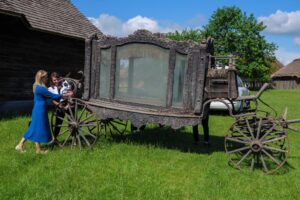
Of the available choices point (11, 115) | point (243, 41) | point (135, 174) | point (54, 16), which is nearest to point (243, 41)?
point (243, 41)

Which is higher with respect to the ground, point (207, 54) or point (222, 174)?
point (207, 54)

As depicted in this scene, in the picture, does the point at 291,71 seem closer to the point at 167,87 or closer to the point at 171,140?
the point at 171,140

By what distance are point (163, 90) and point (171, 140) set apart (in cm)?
222

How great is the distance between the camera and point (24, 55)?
1495 centimetres

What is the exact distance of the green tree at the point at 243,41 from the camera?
178 ft

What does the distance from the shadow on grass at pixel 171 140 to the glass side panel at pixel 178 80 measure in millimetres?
1341

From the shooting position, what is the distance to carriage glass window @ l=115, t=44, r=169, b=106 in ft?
26.9

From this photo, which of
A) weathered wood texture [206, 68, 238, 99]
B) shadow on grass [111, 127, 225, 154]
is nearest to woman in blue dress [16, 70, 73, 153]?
shadow on grass [111, 127, 225, 154]

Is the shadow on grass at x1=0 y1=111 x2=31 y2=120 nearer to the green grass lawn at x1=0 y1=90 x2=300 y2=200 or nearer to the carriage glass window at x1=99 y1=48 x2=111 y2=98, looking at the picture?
the green grass lawn at x1=0 y1=90 x2=300 y2=200

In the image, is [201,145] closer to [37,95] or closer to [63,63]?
[37,95]

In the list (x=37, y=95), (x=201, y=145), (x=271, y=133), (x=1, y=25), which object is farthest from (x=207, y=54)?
(x=1, y=25)

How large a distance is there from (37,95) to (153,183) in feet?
10.6

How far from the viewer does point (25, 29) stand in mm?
14859

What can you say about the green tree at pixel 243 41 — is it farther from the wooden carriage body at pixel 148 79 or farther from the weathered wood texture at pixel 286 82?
the wooden carriage body at pixel 148 79
